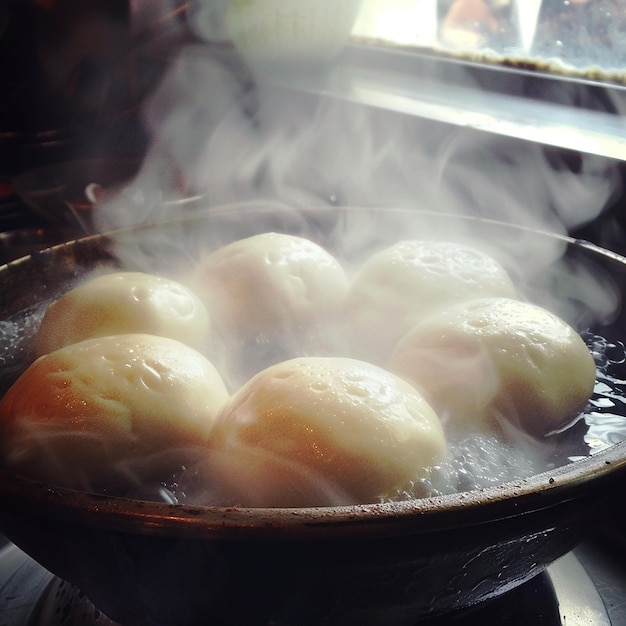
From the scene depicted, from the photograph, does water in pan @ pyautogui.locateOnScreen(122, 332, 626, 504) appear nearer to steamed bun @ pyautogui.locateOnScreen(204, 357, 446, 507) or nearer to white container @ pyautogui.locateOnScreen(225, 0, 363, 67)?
steamed bun @ pyautogui.locateOnScreen(204, 357, 446, 507)

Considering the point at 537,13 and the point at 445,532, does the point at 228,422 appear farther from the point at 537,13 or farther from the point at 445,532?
the point at 537,13

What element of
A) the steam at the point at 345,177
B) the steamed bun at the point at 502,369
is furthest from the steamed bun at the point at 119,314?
the steamed bun at the point at 502,369

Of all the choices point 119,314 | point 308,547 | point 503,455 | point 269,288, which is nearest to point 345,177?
point 269,288

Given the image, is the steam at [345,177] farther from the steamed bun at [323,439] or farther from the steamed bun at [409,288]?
the steamed bun at [409,288]

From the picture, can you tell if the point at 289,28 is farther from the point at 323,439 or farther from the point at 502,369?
the point at 323,439

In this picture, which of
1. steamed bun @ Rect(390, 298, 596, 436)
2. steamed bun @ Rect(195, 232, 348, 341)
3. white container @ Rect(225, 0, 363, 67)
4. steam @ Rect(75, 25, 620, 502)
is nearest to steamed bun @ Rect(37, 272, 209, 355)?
steamed bun @ Rect(195, 232, 348, 341)

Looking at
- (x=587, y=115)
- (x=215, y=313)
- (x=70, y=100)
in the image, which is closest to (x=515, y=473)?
(x=215, y=313)
